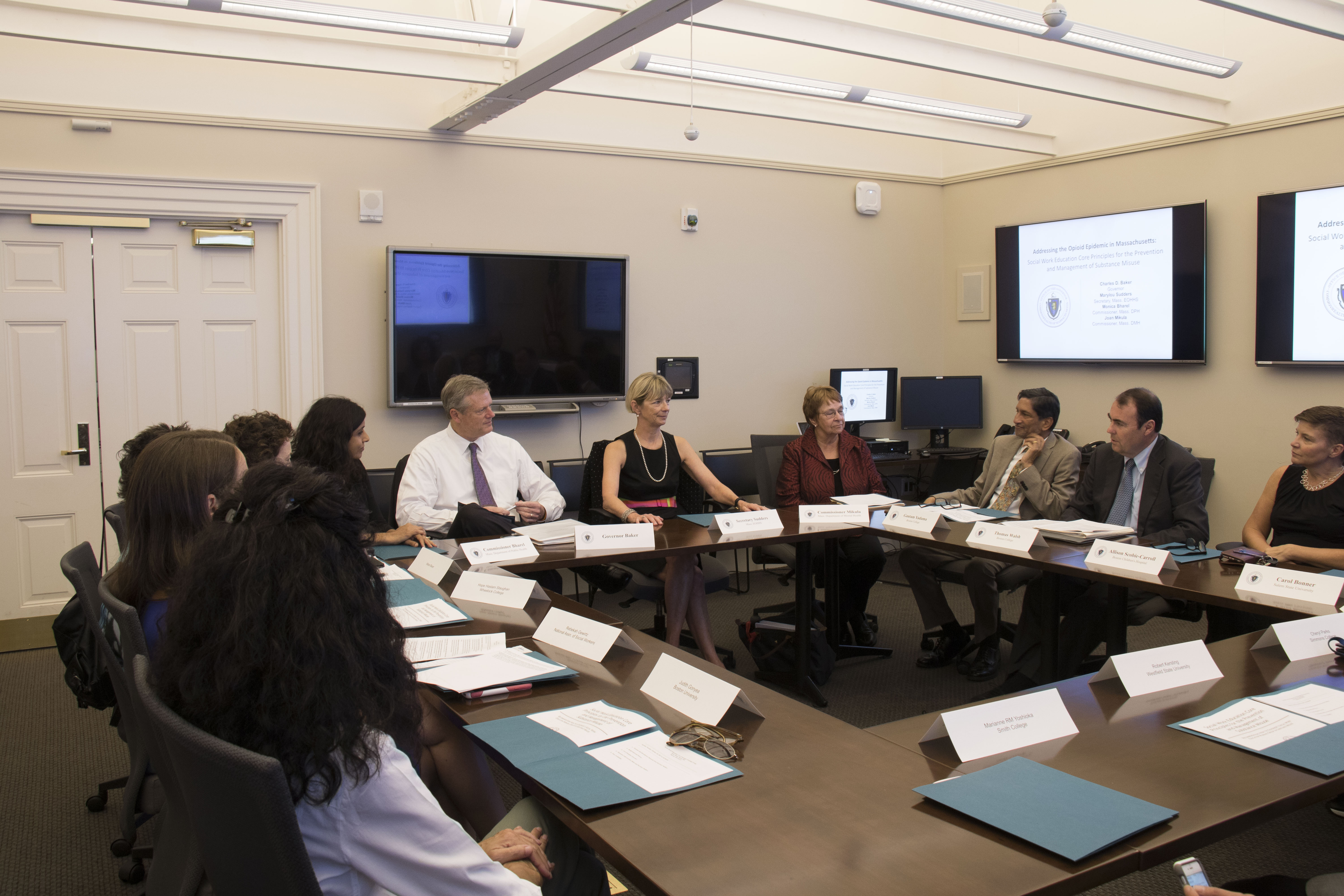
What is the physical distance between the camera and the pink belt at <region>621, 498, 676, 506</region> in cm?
431

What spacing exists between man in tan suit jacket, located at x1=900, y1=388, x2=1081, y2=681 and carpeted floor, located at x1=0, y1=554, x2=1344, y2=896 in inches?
5.6

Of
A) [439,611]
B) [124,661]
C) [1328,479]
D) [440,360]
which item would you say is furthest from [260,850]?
[440,360]

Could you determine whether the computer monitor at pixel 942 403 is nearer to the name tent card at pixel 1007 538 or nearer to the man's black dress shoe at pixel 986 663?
the man's black dress shoe at pixel 986 663

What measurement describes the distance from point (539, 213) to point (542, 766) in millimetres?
4425

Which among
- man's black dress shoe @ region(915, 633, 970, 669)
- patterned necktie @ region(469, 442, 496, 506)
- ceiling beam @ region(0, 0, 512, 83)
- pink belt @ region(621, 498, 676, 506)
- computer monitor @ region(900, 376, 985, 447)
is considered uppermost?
ceiling beam @ region(0, 0, 512, 83)

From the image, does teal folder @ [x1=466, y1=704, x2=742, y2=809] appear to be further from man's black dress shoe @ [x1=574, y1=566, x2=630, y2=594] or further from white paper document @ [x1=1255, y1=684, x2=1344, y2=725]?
man's black dress shoe @ [x1=574, y1=566, x2=630, y2=594]

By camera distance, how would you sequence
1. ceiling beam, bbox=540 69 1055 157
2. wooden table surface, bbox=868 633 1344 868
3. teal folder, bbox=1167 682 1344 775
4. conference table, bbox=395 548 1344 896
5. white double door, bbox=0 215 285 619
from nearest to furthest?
conference table, bbox=395 548 1344 896, wooden table surface, bbox=868 633 1344 868, teal folder, bbox=1167 682 1344 775, white double door, bbox=0 215 285 619, ceiling beam, bbox=540 69 1055 157

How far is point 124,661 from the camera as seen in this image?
181cm

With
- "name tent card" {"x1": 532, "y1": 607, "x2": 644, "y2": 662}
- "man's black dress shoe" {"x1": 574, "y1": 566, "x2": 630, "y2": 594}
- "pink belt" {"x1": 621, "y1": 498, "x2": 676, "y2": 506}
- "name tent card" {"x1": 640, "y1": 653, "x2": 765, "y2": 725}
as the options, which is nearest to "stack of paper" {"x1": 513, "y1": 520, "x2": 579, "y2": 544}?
"man's black dress shoe" {"x1": 574, "y1": 566, "x2": 630, "y2": 594}

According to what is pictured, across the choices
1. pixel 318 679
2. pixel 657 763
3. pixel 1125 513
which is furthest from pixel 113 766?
pixel 1125 513

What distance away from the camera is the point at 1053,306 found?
6086 mm

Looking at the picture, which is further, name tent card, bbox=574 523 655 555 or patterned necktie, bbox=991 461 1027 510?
patterned necktie, bbox=991 461 1027 510

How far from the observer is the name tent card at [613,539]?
11.1 ft

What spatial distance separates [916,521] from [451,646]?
7.27 ft
